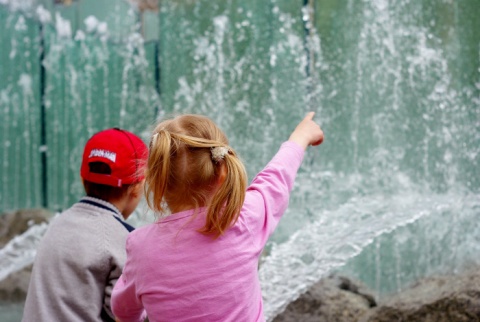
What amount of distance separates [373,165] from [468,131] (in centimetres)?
66

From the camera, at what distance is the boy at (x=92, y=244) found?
1634mm

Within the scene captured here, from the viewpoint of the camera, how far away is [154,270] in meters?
1.30

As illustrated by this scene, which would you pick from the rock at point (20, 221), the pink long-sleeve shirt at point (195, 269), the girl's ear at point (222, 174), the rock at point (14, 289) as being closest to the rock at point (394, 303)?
the pink long-sleeve shirt at point (195, 269)

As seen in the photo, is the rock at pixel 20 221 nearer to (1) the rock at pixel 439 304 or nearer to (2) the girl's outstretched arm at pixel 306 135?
(1) the rock at pixel 439 304

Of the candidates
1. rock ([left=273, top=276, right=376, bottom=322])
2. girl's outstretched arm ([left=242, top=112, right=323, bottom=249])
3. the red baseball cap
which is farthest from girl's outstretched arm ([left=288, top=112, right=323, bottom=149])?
rock ([left=273, top=276, right=376, bottom=322])

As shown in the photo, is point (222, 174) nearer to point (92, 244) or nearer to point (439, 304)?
point (92, 244)

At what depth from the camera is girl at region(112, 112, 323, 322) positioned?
1279mm

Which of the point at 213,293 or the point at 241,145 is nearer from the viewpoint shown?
the point at 213,293

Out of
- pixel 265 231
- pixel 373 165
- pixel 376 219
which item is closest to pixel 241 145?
pixel 373 165

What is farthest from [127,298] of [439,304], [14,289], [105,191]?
[14,289]

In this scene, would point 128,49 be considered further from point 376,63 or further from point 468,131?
point 468,131

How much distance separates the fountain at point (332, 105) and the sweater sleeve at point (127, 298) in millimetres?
1690

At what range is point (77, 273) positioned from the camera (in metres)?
1.64

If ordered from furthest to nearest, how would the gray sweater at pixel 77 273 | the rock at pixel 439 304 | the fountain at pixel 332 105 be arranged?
the fountain at pixel 332 105, the rock at pixel 439 304, the gray sweater at pixel 77 273
